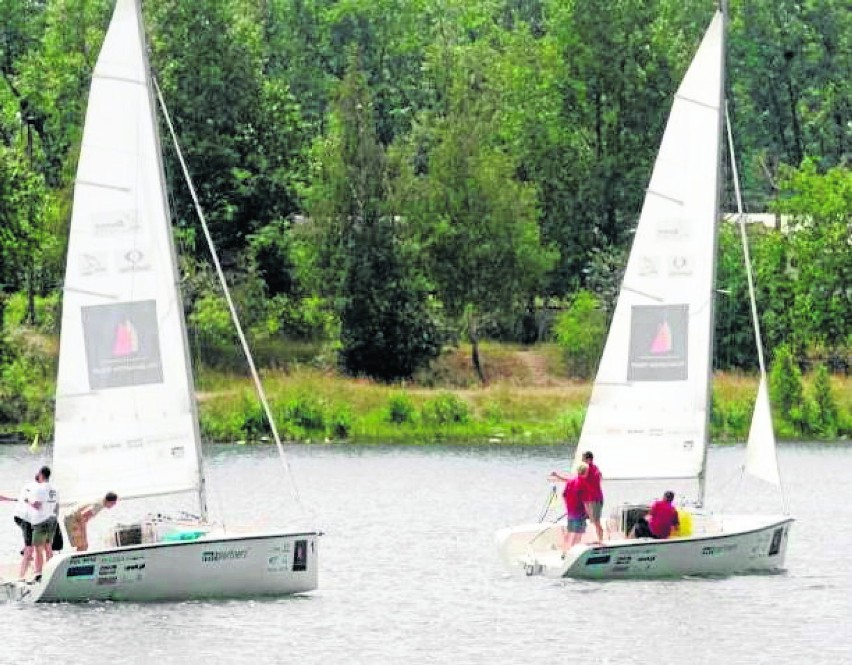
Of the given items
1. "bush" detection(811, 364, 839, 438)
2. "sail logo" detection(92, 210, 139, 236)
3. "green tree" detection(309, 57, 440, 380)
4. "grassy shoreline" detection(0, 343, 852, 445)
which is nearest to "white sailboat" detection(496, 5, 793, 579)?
"sail logo" detection(92, 210, 139, 236)

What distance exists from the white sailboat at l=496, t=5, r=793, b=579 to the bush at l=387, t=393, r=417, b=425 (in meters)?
41.6

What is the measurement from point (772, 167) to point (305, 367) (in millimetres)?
44510

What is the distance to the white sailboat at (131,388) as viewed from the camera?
37.1 meters

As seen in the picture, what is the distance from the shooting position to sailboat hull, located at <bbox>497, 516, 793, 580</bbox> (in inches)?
1588

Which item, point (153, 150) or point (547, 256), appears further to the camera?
point (547, 256)

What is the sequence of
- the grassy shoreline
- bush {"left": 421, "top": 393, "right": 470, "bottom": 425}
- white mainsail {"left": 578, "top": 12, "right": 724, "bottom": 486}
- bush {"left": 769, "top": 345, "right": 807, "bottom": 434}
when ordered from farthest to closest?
bush {"left": 769, "top": 345, "right": 807, "bottom": 434} → bush {"left": 421, "top": 393, "right": 470, "bottom": 425} → the grassy shoreline → white mainsail {"left": 578, "top": 12, "right": 724, "bottom": 486}

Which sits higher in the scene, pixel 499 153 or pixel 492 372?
pixel 499 153

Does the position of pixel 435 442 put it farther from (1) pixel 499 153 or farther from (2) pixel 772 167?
(2) pixel 772 167

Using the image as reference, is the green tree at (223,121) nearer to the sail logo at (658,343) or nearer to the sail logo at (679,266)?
the sail logo at (658,343)

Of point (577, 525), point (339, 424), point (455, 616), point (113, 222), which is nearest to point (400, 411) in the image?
point (339, 424)

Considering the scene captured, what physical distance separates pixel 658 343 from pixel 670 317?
0.55m

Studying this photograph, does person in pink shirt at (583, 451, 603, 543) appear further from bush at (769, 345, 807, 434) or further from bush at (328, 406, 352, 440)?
bush at (769, 345, 807, 434)

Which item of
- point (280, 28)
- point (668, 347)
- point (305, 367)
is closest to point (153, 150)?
point (668, 347)

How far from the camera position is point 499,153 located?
102688mm
